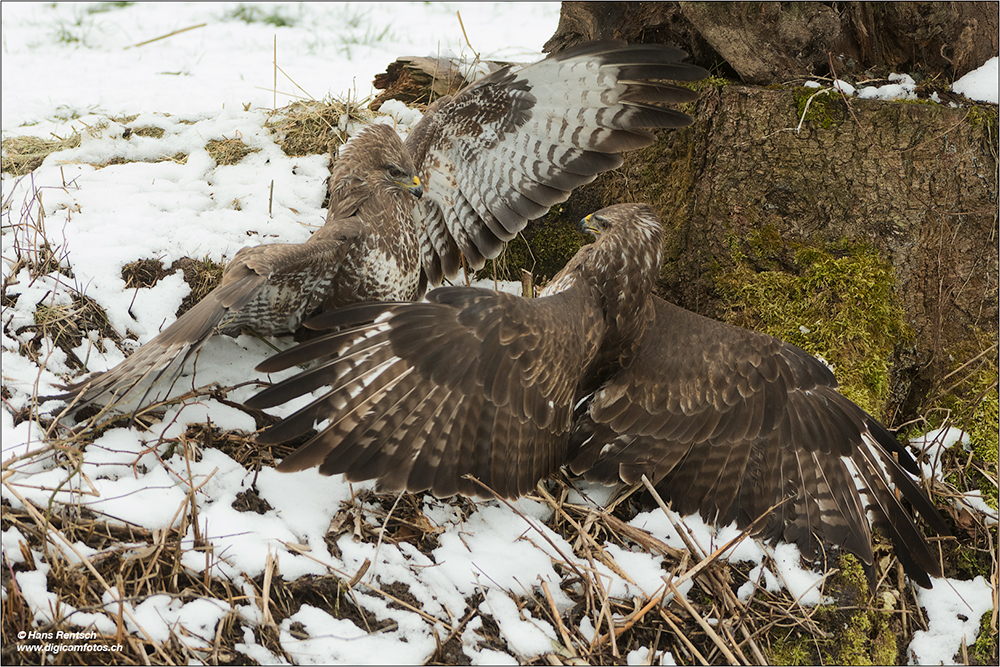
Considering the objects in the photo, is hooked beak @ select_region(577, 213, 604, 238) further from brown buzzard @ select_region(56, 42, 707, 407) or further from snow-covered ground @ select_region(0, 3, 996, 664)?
snow-covered ground @ select_region(0, 3, 996, 664)

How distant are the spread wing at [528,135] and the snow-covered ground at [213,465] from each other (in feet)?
2.51

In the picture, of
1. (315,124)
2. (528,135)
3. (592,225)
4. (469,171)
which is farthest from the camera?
(315,124)

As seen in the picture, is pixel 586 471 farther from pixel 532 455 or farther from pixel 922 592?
pixel 922 592

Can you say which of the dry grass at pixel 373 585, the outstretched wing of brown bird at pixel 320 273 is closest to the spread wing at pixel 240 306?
the outstretched wing of brown bird at pixel 320 273

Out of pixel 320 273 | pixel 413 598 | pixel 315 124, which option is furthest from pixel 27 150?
pixel 413 598

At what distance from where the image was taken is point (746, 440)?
3.18m

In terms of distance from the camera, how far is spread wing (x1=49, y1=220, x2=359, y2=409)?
263 cm

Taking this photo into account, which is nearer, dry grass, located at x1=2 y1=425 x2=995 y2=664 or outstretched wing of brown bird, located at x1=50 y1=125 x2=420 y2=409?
dry grass, located at x1=2 y1=425 x2=995 y2=664

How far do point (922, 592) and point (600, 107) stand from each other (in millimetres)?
2558

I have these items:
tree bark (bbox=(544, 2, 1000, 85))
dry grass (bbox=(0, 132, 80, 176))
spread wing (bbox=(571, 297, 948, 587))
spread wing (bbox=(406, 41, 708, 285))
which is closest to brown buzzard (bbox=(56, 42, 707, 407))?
spread wing (bbox=(406, 41, 708, 285))

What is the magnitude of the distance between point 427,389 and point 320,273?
880 millimetres

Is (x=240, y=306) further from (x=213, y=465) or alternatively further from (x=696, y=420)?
(x=696, y=420)

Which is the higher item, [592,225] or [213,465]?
[592,225]

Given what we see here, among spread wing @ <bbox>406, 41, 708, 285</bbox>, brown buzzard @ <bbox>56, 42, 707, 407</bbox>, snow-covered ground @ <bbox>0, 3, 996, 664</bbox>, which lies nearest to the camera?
snow-covered ground @ <bbox>0, 3, 996, 664</bbox>
